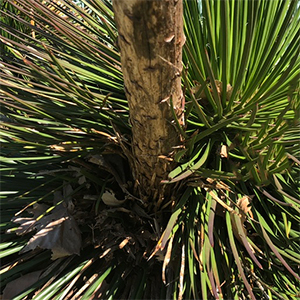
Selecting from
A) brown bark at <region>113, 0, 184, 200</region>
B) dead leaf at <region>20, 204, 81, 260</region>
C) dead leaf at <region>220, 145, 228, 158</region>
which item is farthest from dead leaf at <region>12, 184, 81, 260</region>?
dead leaf at <region>220, 145, 228, 158</region>

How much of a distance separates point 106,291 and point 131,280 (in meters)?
0.08

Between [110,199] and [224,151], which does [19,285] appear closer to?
[110,199]

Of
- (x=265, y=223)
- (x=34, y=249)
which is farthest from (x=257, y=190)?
(x=34, y=249)

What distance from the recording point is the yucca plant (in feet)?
2.47

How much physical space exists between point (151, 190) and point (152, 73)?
34cm

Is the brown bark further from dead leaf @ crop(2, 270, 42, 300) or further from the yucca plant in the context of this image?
dead leaf @ crop(2, 270, 42, 300)

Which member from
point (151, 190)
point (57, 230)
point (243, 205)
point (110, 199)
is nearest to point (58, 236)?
point (57, 230)

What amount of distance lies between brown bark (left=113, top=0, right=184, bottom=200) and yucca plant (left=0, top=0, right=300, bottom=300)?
0.11ft

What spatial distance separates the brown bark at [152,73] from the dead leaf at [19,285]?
1.44ft

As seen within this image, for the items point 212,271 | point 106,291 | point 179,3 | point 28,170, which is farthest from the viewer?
point 28,170

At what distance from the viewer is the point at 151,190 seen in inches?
30.6

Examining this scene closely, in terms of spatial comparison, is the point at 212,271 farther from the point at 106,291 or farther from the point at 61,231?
the point at 61,231

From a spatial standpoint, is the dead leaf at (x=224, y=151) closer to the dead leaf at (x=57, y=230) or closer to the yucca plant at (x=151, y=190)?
the yucca plant at (x=151, y=190)

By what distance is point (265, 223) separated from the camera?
0.80 m
